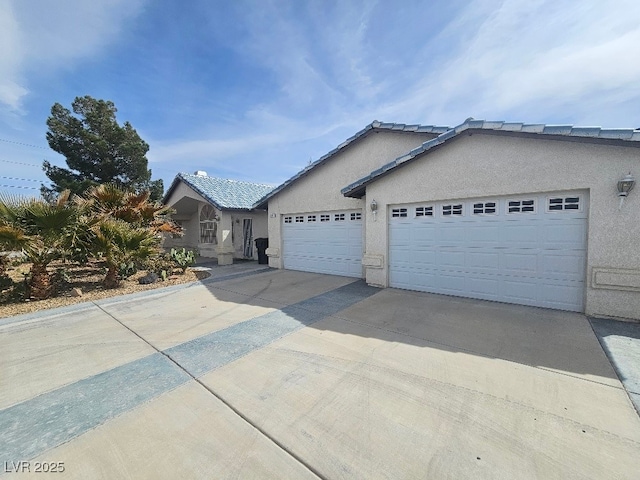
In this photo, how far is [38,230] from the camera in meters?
7.54

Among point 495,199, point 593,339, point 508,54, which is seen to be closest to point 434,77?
point 508,54

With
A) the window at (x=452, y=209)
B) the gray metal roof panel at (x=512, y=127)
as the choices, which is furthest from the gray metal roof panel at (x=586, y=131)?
the window at (x=452, y=209)

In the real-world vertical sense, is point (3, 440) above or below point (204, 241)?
below

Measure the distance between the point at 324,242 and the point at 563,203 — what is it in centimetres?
800

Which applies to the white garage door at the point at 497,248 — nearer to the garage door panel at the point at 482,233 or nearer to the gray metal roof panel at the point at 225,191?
the garage door panel at the point at 482,233

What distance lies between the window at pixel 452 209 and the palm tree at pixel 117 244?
978 centimetres

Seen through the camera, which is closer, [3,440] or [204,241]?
[3,440]

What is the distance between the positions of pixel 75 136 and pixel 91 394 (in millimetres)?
27972

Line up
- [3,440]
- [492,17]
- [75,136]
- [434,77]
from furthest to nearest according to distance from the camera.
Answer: [75,136]
[434,77]
[492,17]
[3,440]

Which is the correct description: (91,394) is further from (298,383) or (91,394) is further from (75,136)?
(75,136)

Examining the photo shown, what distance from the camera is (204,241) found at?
1939cm

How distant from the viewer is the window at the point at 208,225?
1823 centimetres

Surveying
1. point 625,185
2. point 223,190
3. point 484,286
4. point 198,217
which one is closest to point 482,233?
point 484,286

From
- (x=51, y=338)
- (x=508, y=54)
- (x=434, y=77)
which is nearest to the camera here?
(x=51, y=338)
